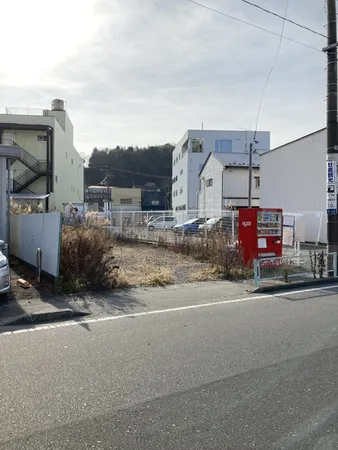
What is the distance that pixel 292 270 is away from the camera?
12.0 meters

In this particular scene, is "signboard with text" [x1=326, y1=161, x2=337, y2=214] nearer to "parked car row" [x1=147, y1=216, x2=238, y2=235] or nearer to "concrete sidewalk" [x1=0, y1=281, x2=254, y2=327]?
"concrete sidewalk" [x1=0, y1=281, x2=254, y2=327]

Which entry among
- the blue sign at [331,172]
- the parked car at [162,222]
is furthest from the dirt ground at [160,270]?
the parked car at [162,222]

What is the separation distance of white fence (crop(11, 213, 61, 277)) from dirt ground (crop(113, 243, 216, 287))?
1.70 meters

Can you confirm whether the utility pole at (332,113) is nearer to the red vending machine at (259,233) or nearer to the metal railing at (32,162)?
the red vending machine at (259,233)

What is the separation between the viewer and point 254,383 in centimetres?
409

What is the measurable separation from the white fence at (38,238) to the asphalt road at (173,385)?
111 inches

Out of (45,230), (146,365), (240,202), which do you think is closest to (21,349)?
(146,365)

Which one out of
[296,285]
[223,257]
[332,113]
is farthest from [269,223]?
[332,113]

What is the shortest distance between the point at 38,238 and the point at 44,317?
4.14 meters

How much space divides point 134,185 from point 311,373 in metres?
109

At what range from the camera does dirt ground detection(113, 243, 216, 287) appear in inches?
397

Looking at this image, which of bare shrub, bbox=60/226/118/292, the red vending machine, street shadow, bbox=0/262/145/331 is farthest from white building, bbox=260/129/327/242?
street shadow, bbox=0/262/145/331

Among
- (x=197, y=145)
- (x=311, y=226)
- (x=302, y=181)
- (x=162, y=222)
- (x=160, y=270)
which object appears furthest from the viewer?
(x=197, y=145)

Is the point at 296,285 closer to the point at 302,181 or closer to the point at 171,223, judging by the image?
the point at 302,181
